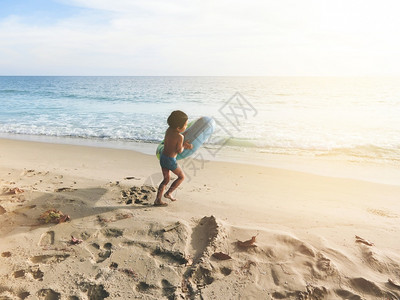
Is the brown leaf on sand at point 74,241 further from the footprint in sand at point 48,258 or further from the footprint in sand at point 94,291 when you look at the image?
the footprint in sand at point 94,291

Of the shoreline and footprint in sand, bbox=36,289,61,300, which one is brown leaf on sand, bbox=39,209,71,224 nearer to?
footprint in sand, bbox=36,289,61,300

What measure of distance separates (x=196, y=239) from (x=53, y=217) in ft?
6.45

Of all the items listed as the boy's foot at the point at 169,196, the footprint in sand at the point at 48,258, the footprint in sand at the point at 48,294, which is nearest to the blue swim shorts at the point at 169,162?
the boy's foot at the point at 169,196

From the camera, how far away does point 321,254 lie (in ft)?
10.9

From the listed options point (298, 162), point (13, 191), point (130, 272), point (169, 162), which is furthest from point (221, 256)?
point (298, 162)

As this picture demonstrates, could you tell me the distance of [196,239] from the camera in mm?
3627

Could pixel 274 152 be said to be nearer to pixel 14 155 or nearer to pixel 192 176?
pixel 192 176

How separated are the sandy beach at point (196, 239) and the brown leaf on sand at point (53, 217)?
0.01m

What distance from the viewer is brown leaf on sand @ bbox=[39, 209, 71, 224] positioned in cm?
398

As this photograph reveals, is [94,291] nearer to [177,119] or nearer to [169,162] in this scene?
[169,162]

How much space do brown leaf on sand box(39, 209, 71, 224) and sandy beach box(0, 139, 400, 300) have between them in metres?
0.01

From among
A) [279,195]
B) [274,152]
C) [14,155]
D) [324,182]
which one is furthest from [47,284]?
[274,152]

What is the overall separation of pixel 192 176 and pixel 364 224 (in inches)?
136

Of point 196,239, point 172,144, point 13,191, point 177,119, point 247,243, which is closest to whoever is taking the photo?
point 247,243
